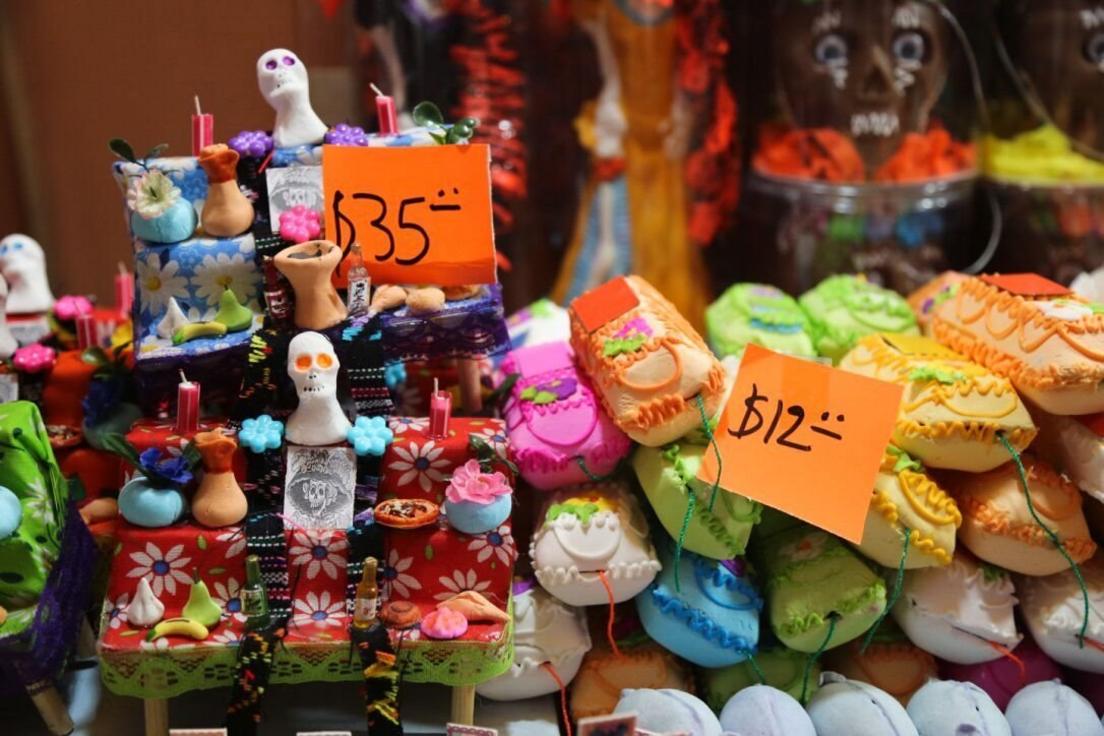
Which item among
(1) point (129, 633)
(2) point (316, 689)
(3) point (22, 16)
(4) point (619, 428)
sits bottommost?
(2) point (316, 689)

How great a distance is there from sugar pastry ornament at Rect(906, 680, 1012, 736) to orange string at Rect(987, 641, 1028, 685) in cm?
5

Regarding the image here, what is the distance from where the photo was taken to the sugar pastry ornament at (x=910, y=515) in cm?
108

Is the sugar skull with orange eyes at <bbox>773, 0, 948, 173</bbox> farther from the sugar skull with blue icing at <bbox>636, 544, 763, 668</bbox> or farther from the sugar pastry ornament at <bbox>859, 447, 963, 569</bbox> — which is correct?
the sugar skull with blue icing at <bbox>636, 544, 763, 668</bbox>

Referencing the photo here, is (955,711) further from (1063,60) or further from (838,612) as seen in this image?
(1063,60)

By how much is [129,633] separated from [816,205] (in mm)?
1248

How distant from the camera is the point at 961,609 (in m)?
1.14

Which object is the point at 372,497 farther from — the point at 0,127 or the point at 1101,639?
the point at 0,127

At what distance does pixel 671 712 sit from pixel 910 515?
12.6 inches

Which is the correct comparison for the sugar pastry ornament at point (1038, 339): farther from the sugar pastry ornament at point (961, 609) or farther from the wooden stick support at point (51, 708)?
the wooden stick support at point (51, 708)

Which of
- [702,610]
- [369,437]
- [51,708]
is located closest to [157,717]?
[51,708]

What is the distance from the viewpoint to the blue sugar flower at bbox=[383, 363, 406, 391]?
1.23 metres

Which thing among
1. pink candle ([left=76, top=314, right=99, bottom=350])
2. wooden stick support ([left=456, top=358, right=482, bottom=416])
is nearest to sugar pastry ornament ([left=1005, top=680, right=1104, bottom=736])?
wooden stick support ([left=456, top=358, right=482, bottom=416])

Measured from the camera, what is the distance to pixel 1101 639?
1148mm

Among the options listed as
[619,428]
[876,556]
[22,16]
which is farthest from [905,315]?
[22,16]
